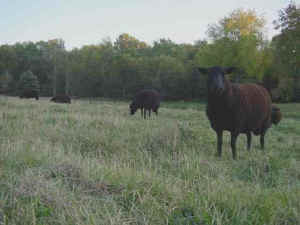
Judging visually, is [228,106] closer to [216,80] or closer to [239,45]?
[216,80]

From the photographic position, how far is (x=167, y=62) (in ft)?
182

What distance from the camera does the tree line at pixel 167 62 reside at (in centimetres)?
3061

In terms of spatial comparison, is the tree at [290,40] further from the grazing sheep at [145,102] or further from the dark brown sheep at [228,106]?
the dark brown sheep at [228,106]

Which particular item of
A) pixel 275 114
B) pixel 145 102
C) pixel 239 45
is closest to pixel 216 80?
pixel 275 114

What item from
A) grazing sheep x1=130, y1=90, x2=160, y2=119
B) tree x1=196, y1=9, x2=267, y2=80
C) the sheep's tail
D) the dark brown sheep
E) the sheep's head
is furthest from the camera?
tree x1=196, y1=9, x2=267, y2=80

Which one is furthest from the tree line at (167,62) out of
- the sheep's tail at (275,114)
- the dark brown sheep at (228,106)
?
the dark brown sheep at (228,106)

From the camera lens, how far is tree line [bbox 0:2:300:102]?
30.6 metres

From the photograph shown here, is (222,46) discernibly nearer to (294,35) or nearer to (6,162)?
(294,35)

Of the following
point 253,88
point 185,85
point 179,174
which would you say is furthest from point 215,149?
point 185,85

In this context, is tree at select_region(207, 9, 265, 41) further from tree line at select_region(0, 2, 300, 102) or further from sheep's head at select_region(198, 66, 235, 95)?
sheep's head at select_region(198, 66, 235, 95)

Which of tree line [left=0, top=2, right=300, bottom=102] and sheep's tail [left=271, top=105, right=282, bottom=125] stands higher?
tree line [left=0, top=2, right=300, bottom=102]

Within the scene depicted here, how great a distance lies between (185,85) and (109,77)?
17013 millimetres

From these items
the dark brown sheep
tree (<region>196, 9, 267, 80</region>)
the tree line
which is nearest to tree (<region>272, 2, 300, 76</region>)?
the tree line

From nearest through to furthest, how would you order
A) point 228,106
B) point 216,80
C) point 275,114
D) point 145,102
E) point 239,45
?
point 216,80, point 228,106, point 275,114, point 145,102, point 239,45
